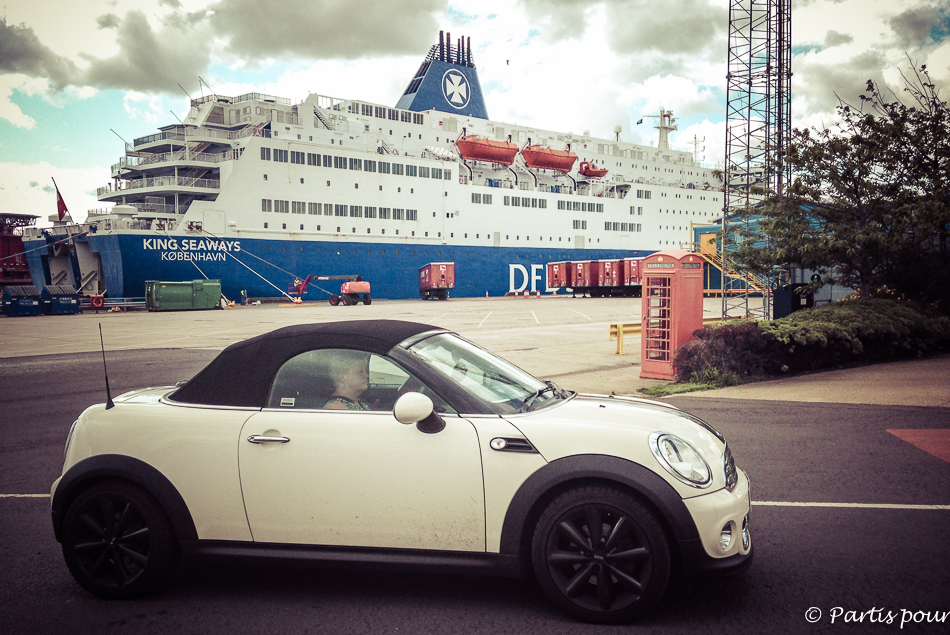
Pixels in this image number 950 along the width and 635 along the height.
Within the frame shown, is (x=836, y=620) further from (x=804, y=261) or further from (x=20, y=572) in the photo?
(x=804, y=261)

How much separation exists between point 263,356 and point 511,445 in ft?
4.82

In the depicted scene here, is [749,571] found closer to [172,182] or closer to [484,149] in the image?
[172,182]

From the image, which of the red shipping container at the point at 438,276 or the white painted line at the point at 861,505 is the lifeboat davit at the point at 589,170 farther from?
the white painted line at the point at 861,505

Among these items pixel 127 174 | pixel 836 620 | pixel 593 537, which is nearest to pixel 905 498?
pixel 836 620

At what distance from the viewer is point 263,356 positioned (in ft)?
11.4

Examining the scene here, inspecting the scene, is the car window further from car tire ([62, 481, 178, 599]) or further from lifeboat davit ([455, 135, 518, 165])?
lifeboat davit ([455, 135, 518, 165])

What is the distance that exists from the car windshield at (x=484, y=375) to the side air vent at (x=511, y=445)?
0.19 meters

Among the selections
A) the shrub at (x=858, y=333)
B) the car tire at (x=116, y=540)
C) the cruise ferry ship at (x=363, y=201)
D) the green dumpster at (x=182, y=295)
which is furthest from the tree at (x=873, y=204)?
the green dumpster at (x=182, y=295)

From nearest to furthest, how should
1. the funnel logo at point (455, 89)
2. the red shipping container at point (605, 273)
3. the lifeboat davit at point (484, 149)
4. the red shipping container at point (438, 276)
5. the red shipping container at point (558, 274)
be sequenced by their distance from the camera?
the red shipping container at point (438, 276), the red shipping container at point (605, 273), the lifeboat davit at point (484, 149), the red shipping container at point (558, 274), the funnel logo at point (455, 89)

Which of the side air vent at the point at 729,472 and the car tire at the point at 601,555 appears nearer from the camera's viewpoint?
the car tire at the point at 601,555

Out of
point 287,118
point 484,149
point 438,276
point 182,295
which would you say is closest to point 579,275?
point 438,276

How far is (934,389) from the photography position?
365 inches

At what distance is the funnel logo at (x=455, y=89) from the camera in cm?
5806

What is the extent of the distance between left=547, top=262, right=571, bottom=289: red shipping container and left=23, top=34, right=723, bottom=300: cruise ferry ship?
228 centimetres
